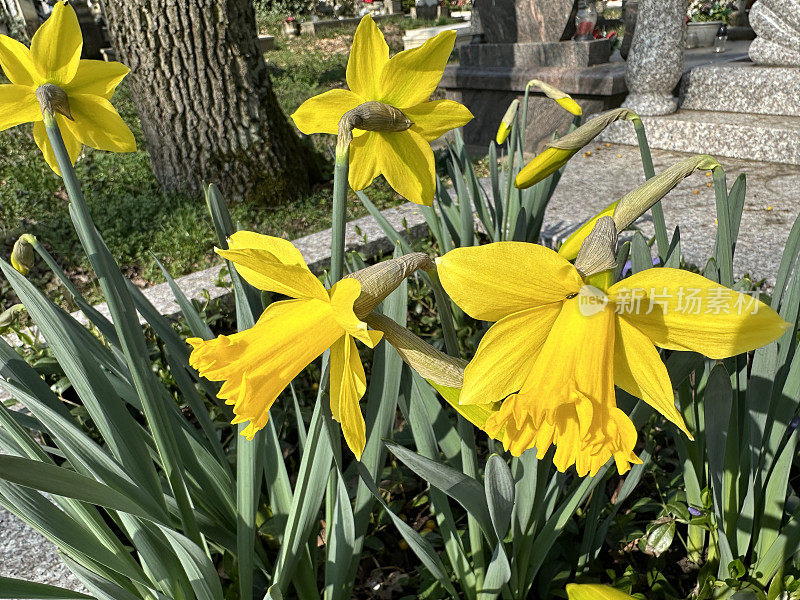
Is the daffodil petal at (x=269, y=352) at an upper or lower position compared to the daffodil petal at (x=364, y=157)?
lower

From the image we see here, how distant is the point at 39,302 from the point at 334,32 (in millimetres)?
12539

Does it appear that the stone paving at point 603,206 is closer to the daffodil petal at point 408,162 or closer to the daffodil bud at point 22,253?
the daffodil bud at point 22,253

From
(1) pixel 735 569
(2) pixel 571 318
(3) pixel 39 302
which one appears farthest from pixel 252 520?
(1) pixel 735 569

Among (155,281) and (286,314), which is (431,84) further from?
(155,281)

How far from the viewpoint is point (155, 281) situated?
9.47 ft

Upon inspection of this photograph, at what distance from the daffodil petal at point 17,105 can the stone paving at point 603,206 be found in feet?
2.89

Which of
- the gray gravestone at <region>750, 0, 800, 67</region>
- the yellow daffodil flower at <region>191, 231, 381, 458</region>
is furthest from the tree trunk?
the gray gravestone at <region>750, 0, 800, 67</region>

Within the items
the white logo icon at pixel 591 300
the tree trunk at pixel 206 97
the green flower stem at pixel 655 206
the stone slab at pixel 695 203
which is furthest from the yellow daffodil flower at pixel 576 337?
the tree trunk at pixel 206 97

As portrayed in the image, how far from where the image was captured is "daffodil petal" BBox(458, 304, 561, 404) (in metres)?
0.62

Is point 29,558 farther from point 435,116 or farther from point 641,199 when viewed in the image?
point 641,199

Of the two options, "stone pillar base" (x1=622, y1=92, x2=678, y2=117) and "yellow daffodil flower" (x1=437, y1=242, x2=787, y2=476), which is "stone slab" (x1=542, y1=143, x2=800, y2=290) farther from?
"yellow daffodil flower" (x1=437, y1=242, x2=787, y2=476)

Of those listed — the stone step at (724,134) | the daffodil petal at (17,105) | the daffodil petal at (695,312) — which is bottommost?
the stone step at (724,134)

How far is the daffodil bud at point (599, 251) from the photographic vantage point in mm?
547

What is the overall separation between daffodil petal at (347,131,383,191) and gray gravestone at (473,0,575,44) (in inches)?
160
